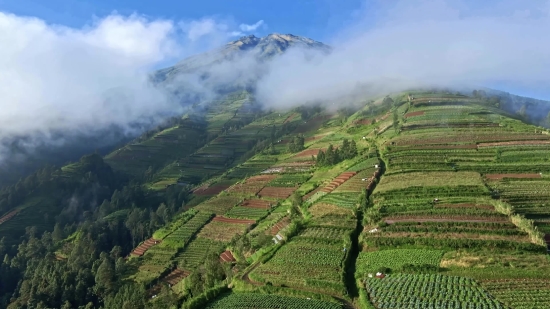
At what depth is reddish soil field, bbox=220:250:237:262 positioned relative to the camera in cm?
6101

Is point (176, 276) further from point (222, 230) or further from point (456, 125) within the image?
point (456, 125)

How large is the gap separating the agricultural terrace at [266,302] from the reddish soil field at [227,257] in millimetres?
20696

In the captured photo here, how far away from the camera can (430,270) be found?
130ft

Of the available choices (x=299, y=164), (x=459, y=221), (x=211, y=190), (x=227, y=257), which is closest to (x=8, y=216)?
(x=211, y=190)

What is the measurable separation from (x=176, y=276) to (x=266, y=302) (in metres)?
32.7

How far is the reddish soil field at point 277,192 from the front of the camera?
8318cm

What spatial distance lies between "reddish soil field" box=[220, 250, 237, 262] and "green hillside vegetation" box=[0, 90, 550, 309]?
0.91 ft

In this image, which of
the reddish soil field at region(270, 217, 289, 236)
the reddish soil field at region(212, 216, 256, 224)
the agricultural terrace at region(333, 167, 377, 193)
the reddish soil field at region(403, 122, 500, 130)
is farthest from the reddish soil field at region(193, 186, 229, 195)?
the reddish soil field at region(403, 122, 500, 130)

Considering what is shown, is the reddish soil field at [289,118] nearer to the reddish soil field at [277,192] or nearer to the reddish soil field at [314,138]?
the reddish soil field at [314,138]

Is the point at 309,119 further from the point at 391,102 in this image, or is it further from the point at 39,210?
the point at 39,210

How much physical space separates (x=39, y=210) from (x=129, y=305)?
84655 millimetres

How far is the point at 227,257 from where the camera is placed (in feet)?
205

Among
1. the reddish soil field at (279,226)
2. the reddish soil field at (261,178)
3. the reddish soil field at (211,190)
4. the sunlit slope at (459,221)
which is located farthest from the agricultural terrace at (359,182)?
the reddish soil field at (211,190)

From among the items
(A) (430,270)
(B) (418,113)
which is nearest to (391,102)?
(B) (418,113)
